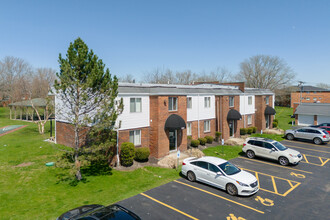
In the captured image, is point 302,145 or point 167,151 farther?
point 302,145

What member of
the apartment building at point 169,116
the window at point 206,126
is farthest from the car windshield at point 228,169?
the window at point 206,126

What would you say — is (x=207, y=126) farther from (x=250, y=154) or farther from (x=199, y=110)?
(x=250, y=154)

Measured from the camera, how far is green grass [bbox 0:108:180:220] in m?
10.5

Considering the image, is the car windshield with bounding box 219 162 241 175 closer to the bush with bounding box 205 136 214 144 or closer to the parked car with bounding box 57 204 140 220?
the parked car with bounding box 57 204 140 220

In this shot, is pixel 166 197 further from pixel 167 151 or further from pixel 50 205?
pixel 167 151

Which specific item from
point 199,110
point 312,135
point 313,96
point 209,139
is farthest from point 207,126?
point 313,96

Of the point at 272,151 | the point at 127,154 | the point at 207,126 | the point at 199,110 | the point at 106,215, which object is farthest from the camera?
the point at 207,126

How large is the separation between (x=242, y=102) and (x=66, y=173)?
81.9 ft

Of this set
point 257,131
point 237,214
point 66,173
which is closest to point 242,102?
point 257,131

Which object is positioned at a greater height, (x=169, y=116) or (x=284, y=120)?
(x=169, y=116)

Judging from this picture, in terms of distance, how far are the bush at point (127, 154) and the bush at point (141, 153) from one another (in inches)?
29.9

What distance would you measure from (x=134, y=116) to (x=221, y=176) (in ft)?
28.7

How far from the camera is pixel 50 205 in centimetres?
1077

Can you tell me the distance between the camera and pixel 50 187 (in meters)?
12.9
